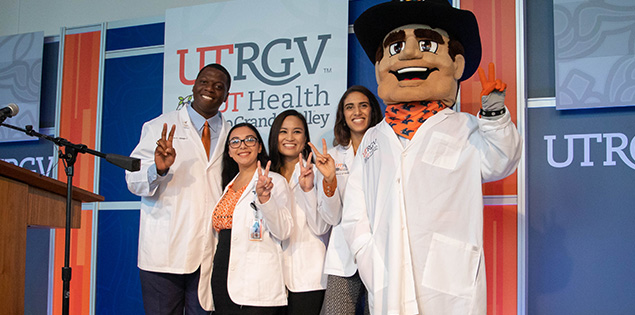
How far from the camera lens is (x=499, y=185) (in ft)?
11.3

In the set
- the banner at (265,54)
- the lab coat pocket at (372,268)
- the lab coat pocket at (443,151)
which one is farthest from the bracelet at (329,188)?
the banner at (265,54)

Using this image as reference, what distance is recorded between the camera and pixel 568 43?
3.38 m

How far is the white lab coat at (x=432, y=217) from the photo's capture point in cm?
237

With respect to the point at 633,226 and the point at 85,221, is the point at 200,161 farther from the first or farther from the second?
the point at 633,226

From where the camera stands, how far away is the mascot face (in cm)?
261

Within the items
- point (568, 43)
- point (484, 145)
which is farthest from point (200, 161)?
point (568, 43)

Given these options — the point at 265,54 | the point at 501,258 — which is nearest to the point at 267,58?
the point at 265,54

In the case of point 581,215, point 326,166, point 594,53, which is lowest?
point 581,215

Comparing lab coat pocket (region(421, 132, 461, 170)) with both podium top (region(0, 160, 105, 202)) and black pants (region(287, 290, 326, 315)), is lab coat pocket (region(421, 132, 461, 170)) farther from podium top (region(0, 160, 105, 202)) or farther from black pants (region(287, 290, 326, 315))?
podium top (region(0, 160, 105, 202))

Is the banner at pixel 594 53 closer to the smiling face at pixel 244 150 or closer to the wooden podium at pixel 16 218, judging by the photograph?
the smiling face at pixel 244 150

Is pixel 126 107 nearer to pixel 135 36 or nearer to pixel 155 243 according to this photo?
pixel 135 36

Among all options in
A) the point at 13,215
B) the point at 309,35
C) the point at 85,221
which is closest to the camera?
the point at 13,215

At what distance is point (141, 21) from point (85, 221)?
63.7 inches

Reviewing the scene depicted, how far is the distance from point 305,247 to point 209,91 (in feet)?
3.55
